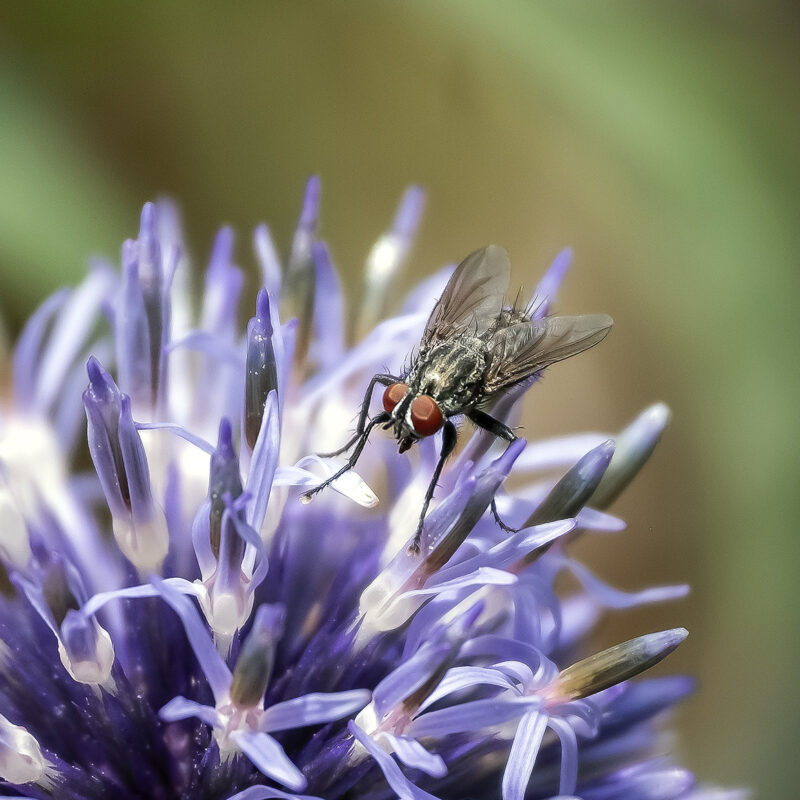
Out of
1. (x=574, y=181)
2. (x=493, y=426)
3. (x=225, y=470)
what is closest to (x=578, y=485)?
(x=493, y=426)

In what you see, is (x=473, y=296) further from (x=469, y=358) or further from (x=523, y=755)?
(x=523, y=755)

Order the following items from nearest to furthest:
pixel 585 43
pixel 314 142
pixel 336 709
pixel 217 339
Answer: pixel 336 709 < pixel 217 339 < pixel 585 43 < pixel 314 142

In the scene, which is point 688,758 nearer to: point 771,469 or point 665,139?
point 771,469

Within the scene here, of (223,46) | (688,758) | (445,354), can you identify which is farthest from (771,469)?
(223,46)

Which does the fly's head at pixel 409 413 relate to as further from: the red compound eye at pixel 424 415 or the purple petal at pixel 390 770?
the purple petal at pixel 390 770

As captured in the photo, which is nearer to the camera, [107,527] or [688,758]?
[107,527]

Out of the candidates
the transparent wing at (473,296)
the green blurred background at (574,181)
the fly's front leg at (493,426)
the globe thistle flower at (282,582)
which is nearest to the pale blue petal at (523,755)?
the globe thistle flower at (282,582)
